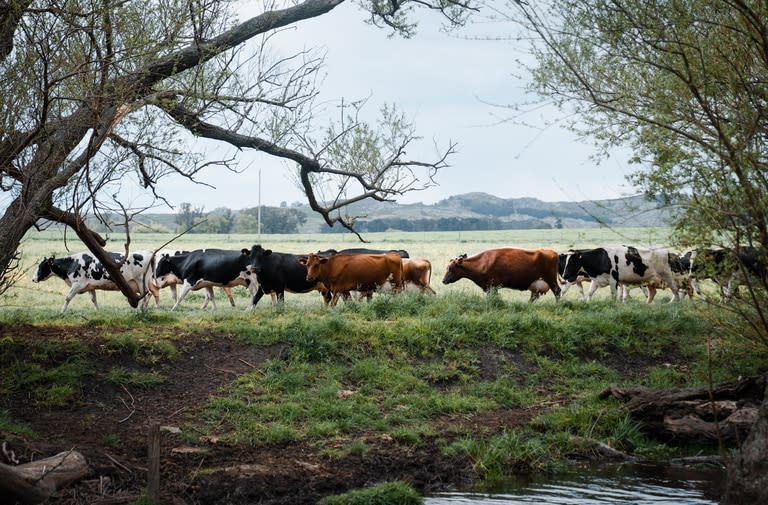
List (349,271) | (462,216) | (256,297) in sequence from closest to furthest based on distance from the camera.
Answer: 1. (349,271)
2. (256,297)
3. (462,216)

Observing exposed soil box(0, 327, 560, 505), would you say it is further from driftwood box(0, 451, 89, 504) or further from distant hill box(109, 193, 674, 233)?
distant hill box(109, 193, 674, 233)

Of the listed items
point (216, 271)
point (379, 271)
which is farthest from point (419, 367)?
point (216, 271)

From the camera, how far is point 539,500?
34.5 ft

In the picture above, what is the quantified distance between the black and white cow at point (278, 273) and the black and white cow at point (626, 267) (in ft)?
24.3

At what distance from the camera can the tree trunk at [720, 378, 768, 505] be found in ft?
28.2

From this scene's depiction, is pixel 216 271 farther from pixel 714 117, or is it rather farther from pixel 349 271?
pixel 714 117

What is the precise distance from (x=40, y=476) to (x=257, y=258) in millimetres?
13766

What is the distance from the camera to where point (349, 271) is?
2173cm

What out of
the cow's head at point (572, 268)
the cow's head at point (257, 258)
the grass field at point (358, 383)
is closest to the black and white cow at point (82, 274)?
the cow's head at point (257, 258)

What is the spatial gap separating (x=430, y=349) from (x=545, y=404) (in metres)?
2.42

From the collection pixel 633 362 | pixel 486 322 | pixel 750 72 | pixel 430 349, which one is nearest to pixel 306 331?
pixel 430 349

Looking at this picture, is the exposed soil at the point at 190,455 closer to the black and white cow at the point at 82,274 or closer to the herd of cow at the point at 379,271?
the herd of cow at the point at 379,271

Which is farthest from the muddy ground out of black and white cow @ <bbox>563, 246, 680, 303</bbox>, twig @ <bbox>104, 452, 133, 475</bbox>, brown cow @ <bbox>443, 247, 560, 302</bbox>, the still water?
black and white cow @ <bbox>563, 246, 680, 303</bbox>

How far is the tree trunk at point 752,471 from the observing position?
8609 millimetres
